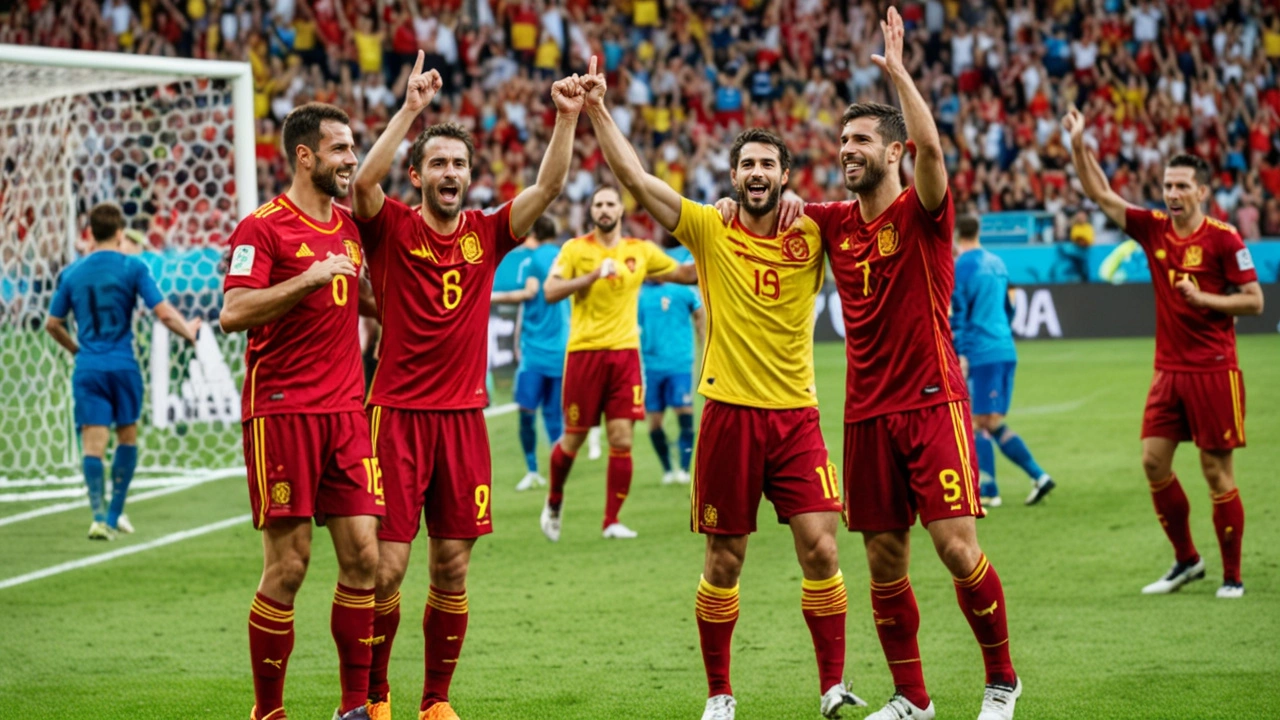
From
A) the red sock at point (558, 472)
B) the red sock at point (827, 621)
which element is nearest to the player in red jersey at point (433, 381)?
the red sock at point (827, 621)

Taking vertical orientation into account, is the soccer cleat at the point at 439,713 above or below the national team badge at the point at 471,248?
below

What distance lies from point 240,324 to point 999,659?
330cm

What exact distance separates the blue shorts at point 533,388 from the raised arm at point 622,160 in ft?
24.3

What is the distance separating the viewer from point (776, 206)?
261 inches

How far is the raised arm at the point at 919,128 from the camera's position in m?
5.90

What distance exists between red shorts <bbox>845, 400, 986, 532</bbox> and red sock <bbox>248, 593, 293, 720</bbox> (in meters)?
2.36

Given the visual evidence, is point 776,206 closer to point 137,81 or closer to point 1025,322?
point 137,81

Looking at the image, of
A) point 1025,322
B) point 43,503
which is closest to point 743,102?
point 1025,322

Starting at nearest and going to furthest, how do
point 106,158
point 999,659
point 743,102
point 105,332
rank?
1. point 999,659
2. point 105,332
3. point 106,158
4. point 743,102

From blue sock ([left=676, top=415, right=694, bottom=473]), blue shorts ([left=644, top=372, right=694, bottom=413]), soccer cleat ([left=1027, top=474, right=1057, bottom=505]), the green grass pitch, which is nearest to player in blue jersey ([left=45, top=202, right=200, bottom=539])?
the green grass pitch

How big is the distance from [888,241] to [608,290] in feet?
17.4

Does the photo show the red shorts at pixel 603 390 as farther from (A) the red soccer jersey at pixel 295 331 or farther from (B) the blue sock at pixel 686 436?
(A) the red soccer jersey at pixel 295 331

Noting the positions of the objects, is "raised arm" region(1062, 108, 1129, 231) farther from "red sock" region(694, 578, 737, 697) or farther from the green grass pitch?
"red sock" region(694, 578, 737, 697)

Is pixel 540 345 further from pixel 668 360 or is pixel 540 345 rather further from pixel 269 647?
pixel 269 647
